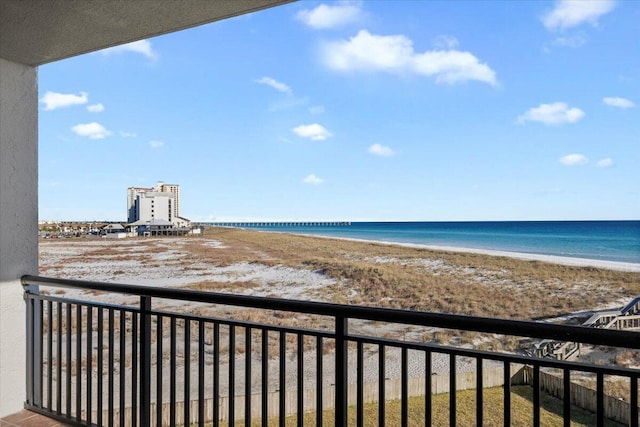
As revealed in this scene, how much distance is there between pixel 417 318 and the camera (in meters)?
1.41

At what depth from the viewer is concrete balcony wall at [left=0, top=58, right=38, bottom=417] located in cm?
262

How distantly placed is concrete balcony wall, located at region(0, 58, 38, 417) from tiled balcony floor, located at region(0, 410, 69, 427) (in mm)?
57

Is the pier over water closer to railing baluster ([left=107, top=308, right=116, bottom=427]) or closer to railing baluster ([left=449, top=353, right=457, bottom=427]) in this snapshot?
railing baluster ([left=107, top=308, right=116, bottom=427])

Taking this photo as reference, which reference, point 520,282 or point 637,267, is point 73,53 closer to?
point 520,282

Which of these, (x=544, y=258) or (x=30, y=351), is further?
(x=544, y=258)

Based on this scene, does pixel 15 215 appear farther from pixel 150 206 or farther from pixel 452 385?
pixel 150 206

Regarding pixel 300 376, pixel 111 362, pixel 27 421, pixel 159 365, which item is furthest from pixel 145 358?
pixel 27 421

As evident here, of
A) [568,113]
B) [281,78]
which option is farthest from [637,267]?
[281,78]

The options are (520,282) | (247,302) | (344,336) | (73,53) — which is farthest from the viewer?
(520,282)

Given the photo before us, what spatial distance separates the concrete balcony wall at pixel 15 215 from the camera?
262 cm

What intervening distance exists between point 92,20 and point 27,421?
2203 mm

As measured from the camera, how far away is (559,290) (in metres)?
15.8

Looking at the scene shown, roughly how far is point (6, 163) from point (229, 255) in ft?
48.1

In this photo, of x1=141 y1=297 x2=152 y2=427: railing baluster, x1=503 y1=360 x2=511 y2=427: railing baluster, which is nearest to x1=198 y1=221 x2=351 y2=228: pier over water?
x1=141 y1=297 x2=152 y2=427: railing baluster
